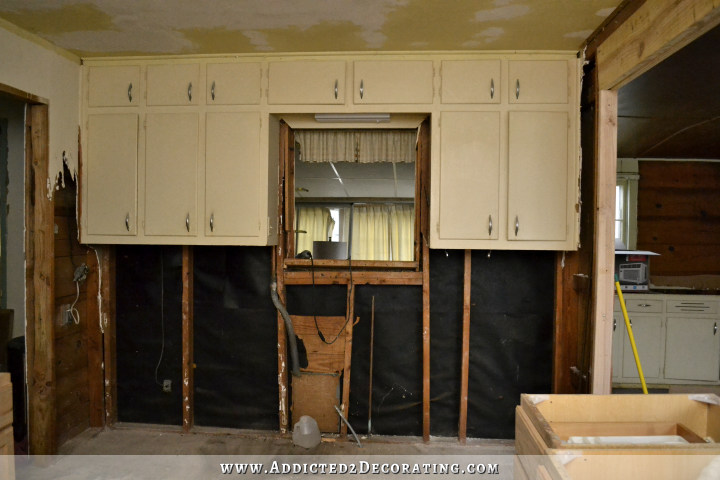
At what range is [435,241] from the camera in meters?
2.36

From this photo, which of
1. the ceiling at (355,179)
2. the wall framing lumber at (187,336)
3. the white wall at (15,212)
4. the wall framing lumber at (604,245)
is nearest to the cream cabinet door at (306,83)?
the wall framing lumber at (187,336)

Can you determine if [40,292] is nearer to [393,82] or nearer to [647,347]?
[393,82]

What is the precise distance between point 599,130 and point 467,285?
111cm

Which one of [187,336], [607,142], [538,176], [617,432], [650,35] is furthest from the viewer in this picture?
[187,336]

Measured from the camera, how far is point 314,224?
6789 mm

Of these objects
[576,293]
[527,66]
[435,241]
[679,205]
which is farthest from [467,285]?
[679,205]

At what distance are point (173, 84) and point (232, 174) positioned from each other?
2.16 ft

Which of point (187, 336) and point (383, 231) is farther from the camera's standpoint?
point (383, 231)

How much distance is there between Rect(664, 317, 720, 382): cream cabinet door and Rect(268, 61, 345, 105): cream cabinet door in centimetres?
368

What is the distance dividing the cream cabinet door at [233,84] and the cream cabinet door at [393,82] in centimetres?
59

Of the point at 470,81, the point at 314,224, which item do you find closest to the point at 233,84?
the point at 470,81

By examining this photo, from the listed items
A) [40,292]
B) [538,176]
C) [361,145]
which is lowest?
[40,292]

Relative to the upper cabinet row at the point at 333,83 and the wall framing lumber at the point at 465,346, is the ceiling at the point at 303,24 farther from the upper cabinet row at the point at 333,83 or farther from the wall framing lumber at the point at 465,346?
the wall framing lumber at the point at 465,346

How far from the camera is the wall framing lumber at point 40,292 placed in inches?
90.4
